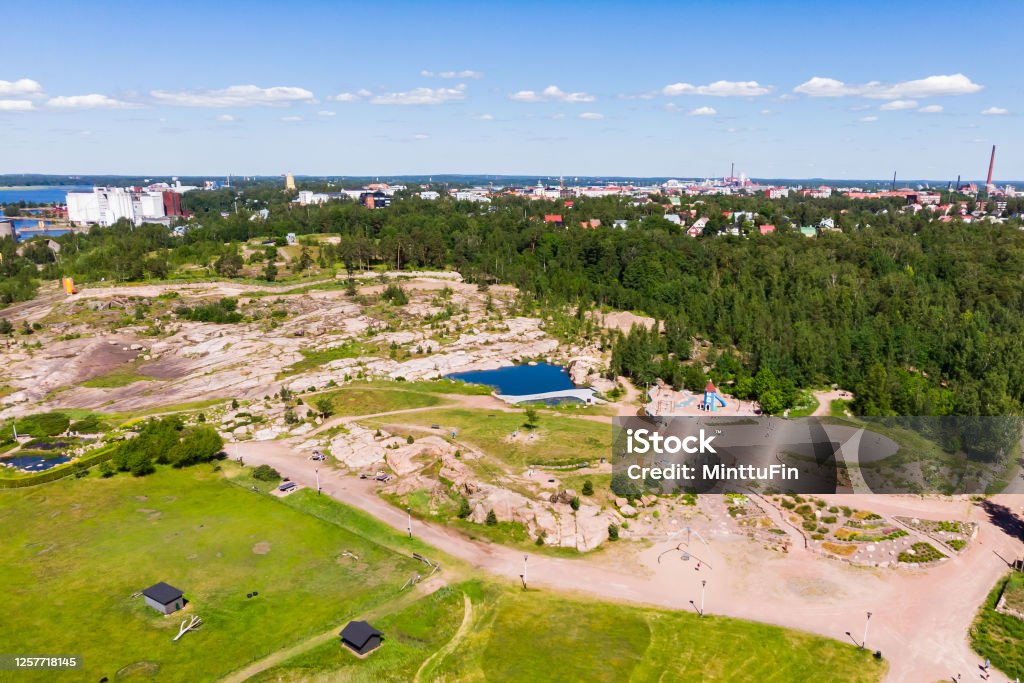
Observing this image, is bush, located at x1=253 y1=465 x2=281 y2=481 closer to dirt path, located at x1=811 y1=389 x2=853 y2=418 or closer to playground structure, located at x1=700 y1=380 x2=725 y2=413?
playground structure, located at x1=700 y1=380 x2=725 y2=413

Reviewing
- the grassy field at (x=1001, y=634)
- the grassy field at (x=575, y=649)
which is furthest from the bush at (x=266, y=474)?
the grassy field at (x=1001, y=634)

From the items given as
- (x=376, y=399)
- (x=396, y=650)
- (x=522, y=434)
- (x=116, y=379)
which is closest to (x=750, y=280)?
(x=522, y=434)

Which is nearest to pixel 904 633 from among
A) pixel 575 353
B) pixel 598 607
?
pixel 598 607

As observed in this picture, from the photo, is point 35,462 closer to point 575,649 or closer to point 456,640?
point 456,640

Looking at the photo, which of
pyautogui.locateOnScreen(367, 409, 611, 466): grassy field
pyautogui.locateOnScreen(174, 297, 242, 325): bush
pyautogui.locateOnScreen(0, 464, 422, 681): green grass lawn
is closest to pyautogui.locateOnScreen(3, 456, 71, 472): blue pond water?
pyautogui.locateOnScreen(0, 464, 422, 681): green grass lawn

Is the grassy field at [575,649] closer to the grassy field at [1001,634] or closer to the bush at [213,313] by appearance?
the grassy field at [1001,634]

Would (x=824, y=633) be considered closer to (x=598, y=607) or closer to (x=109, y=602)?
(x=598, y=607)
